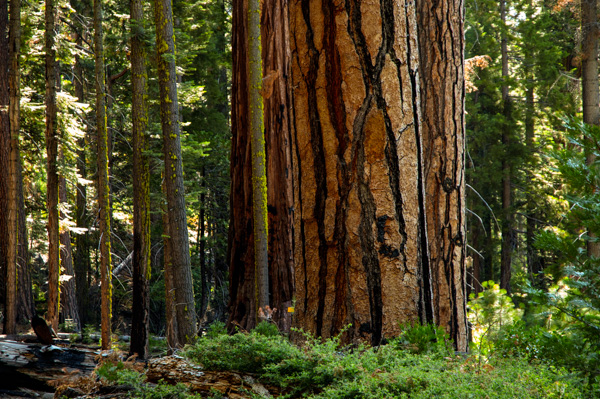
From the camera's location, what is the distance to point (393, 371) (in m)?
2.48

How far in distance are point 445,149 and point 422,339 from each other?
3.11 m

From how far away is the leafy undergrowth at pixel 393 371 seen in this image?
235cm

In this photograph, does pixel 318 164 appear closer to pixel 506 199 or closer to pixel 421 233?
pixel 421 233

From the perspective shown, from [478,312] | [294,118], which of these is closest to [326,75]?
[294,118]

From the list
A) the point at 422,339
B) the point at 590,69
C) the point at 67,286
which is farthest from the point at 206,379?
the point at 67,286

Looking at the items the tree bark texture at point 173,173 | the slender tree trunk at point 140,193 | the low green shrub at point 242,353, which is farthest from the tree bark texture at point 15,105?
the low green shrub at point 242,353

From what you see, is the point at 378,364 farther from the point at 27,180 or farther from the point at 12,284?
the point at 27,180

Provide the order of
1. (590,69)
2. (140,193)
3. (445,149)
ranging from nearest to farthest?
(445,149), (140,193), (590,69)

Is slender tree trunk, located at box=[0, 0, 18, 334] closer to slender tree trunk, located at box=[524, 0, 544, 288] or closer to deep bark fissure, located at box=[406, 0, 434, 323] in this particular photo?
deep bark fissure, located at box=[406, 0, 434, 323]

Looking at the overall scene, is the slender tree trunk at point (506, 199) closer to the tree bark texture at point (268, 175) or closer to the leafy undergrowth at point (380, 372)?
the tree bark texture at point (268, 175)

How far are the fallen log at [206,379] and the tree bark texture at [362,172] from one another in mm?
549

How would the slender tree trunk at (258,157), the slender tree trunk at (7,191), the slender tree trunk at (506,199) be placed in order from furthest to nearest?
the slender tree trunk at (506,199), the slender tree trunk at (7,191), the slender tree trunk at (258,157)

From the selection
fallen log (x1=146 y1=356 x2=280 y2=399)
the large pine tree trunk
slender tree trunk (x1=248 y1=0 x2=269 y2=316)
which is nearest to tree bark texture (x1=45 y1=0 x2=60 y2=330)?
the large pine tree trunk

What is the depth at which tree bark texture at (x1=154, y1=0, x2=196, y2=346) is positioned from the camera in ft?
33.8
